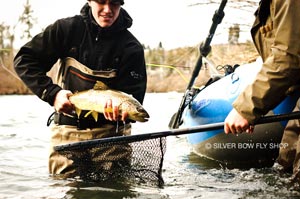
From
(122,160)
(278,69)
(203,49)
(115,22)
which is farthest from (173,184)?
(203,49)

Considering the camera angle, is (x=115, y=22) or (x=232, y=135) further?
(x=232, y=135)

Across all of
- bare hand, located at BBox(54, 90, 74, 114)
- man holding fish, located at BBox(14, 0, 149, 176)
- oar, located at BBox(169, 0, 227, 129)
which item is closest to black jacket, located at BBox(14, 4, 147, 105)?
man holding fish, located at BBox(14, 0, 149, 176)

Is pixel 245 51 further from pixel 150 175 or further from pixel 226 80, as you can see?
pixel 150 175

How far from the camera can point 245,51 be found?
10.7 metres

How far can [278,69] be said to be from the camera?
3.27 meters

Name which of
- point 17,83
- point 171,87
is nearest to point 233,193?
point 17,83

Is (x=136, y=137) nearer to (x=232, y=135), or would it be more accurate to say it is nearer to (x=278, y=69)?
(x=278, y=69)

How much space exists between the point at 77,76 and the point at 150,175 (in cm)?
112

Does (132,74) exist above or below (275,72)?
below

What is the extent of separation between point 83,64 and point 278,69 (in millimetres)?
1902

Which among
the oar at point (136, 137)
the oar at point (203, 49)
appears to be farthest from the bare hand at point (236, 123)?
the oar at point (203, 49)

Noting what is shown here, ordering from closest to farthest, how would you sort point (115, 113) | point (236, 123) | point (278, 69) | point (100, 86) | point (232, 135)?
1. point (278, 69)
2. point (236, 123)
3. point (115, 113)
4. point (100, 86)
5. point (232, 135)

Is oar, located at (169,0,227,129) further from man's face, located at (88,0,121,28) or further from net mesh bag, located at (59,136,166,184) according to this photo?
man's face, located at (88,0,121,28)

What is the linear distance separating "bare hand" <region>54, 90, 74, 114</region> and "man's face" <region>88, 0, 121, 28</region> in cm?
72
